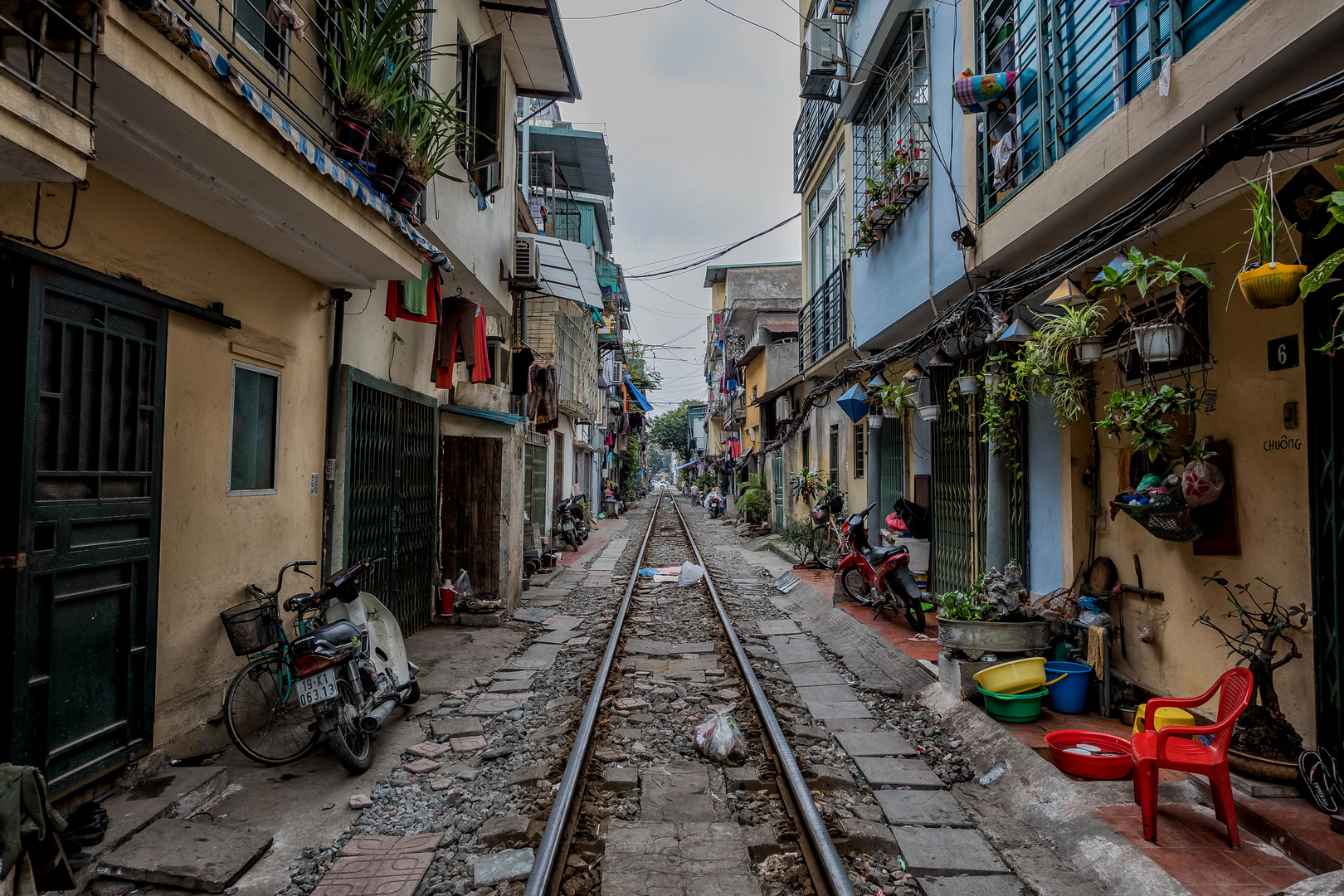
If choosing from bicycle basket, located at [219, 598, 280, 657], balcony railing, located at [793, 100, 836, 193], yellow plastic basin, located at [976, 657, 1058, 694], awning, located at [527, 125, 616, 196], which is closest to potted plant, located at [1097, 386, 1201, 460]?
yellow plastic basin, located at [976, 657, 1058, 694]

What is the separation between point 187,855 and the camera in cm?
334

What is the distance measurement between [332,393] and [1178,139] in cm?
642

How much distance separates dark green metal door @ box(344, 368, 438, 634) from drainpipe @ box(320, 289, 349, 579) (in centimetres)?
13

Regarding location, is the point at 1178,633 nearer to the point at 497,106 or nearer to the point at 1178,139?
the point at 1178,139

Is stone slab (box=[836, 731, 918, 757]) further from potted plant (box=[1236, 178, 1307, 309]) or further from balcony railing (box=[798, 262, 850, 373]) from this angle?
balcony railing (box=[798, 262, 850, 373])

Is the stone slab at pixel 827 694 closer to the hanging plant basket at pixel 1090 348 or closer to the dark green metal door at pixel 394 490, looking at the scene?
the hanging plant basket at pixel 1090 348

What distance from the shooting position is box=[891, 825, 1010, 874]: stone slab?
11.4 ft

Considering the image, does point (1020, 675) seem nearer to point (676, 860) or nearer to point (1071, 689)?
point (1071, 689)

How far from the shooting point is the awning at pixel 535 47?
862cm

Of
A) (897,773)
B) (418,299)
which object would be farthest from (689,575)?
(897,773)

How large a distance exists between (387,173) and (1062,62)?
549cm

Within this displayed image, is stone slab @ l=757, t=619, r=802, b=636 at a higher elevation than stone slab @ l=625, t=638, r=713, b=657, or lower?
lower

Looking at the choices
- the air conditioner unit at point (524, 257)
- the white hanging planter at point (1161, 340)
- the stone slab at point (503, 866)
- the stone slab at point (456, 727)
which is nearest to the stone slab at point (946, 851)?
the stone slab at point (503, 866)

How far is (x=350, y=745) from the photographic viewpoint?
Answer: 4496 mm
